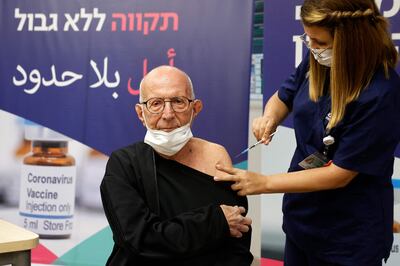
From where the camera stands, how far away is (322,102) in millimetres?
1652

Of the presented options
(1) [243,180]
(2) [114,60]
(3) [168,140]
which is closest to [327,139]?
(1) [243,180]

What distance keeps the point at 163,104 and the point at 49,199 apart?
82.2 inches

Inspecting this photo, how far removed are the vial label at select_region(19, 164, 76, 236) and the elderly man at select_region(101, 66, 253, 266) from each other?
192 centimetres

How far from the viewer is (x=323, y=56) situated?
5.28ft

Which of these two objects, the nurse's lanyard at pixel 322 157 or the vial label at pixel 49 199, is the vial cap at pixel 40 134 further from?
the nurse's lanyard at pixel 322 157

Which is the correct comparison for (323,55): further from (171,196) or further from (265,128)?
(171,196)

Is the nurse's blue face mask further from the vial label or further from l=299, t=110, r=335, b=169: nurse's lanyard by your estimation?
the vial label

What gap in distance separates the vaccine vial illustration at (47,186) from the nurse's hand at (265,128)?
6.19ft

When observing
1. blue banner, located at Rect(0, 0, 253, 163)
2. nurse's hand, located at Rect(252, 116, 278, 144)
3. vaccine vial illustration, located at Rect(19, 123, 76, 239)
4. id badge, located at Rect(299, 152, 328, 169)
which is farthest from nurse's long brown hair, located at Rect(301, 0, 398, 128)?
vaccine vial illustration, located at Rect(19, 123, 76, 239)

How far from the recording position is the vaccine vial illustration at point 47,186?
341 centimetres

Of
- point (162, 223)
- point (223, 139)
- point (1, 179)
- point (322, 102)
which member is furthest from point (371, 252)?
point (1, 179)

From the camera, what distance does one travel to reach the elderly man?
1443 millimetres

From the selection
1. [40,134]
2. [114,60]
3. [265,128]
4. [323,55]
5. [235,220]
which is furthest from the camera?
[40,134]

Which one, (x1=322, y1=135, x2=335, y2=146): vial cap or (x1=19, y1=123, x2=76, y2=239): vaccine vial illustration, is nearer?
(x1=322, y1=135, x2=335, y2=146): vial cap
